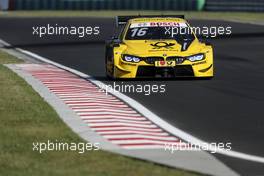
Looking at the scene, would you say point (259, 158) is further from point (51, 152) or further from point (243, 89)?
point (243, 89)

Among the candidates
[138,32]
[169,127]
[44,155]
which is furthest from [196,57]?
[44,155]

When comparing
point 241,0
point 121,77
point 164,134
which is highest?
point 164,134

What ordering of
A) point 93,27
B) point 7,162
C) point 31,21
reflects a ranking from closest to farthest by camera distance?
point 7,162, point 93,27, point 31,21

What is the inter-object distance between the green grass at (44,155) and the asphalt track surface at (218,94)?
1.11 meters

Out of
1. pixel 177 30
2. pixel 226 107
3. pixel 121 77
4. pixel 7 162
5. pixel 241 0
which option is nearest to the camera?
pixel 7 162

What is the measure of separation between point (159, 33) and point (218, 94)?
3.81 m

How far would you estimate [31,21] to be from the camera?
5100 centimetres

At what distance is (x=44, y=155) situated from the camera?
1038 cm

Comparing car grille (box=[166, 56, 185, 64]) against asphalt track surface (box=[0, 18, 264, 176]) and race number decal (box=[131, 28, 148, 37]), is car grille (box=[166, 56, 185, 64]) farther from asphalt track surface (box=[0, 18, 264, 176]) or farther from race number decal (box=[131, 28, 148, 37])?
race number decal (box=[131, 28, 148, 37])

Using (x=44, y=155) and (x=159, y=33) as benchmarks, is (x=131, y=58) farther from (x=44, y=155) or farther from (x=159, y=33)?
(x=44, y=155)

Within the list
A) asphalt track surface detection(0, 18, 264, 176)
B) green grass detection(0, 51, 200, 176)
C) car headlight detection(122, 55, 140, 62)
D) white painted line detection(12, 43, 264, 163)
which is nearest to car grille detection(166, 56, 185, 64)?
asphalt track surface detection(0, 18, 264, 176)

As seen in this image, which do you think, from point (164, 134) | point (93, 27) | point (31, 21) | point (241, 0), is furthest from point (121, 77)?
point (241, 0)

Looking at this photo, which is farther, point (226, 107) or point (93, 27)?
point (93, 27)

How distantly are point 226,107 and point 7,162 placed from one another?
574cm
